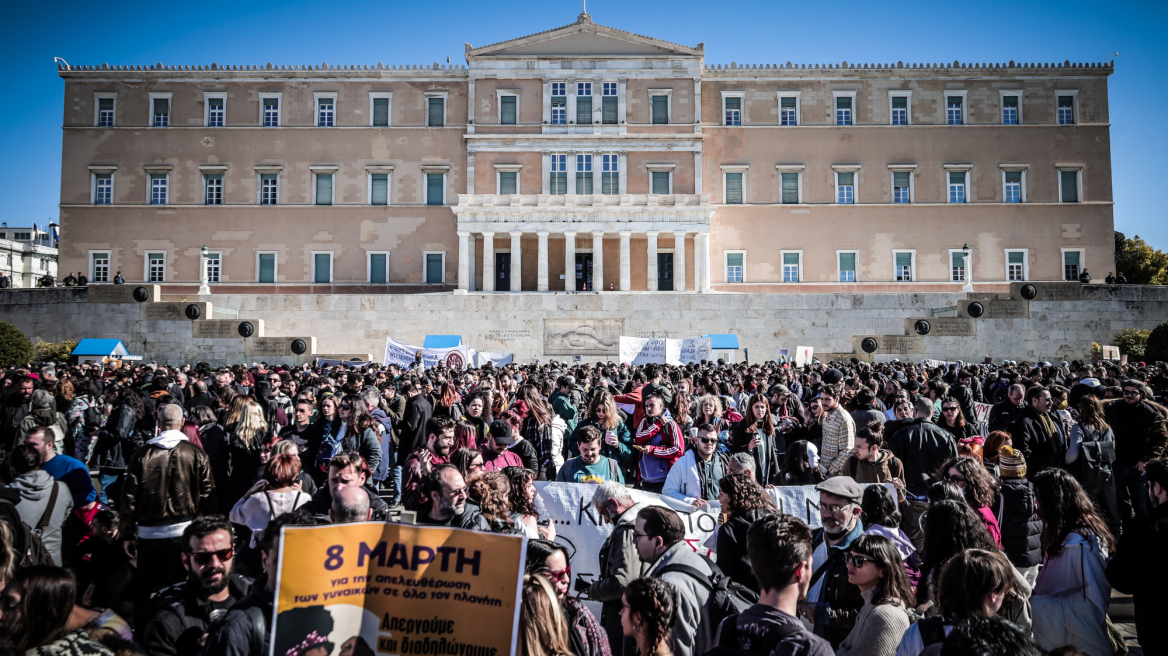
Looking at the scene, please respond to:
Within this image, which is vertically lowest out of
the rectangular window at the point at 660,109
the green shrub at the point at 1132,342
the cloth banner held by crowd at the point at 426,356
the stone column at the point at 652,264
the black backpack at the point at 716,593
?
the black backpack at the point at 716,593

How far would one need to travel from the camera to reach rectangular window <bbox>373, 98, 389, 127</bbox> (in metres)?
41.0

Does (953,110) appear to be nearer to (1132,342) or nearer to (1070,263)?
(1070,263)

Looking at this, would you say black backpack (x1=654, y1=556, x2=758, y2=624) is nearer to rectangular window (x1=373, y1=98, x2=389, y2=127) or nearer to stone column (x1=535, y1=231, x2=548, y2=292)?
stone column (x1=535, y1=231, x2=548, y2=292)

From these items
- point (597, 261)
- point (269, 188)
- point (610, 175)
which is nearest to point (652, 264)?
point (597, 261)

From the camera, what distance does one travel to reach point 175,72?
40.4 meters

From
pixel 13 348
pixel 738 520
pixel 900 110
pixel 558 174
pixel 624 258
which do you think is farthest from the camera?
pixel 900 110

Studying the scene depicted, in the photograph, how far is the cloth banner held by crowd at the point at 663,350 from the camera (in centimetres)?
2086

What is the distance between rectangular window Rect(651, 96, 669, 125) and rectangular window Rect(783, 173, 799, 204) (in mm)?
7175

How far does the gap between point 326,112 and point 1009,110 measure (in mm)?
36659

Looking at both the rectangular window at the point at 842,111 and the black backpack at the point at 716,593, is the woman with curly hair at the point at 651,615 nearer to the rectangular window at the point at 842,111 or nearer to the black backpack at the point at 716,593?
the black backpack at the point at 716,593

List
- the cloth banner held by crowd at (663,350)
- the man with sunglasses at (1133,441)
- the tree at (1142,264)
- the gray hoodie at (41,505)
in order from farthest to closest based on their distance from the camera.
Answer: the tree at (1142,264), the cloth banner held by crowd at (663,350), the man with sunglasses at (1133,441), the gray hoodie at (41,505)

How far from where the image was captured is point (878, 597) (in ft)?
11.6

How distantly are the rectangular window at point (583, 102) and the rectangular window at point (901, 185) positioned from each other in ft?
54.6

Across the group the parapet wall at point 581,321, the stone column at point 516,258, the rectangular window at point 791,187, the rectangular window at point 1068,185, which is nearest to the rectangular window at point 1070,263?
the rectangular window at point 1068,185
